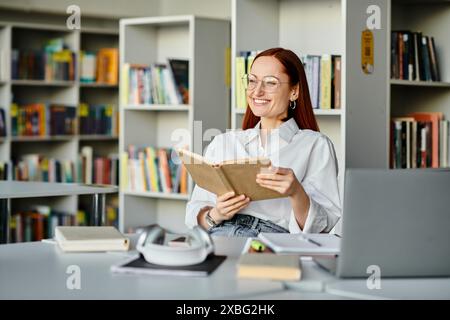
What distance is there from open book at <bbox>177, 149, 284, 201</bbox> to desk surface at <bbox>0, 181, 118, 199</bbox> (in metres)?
1.39

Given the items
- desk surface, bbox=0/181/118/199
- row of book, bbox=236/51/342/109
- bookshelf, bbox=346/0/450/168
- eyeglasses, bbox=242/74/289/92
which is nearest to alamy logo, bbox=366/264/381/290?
eyeglasses, bbox=242/74/289/92

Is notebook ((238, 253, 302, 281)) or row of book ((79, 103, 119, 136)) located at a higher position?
row of book ((79, 103, 119, 136))

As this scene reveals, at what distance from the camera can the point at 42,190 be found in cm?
379

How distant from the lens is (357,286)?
1697mm

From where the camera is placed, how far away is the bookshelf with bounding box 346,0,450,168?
3654 millimetres

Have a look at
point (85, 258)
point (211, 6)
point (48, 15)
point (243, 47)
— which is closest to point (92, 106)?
point (48, 15)

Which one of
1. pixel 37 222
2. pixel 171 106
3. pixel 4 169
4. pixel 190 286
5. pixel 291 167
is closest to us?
pixel 190 286

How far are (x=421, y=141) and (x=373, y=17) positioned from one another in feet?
2.51

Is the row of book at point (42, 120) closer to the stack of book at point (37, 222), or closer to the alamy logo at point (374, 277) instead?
the stack of book at point (37, 222)

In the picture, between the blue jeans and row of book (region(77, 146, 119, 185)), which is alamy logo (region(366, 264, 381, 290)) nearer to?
the blue jeans

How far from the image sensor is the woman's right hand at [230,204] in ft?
8.10

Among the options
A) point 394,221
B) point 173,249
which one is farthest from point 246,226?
point 394,221

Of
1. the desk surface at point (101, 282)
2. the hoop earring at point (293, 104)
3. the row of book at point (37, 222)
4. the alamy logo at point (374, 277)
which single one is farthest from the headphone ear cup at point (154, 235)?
the row of book at point (37, 222)

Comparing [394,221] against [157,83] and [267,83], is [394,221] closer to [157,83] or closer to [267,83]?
[267,83]
